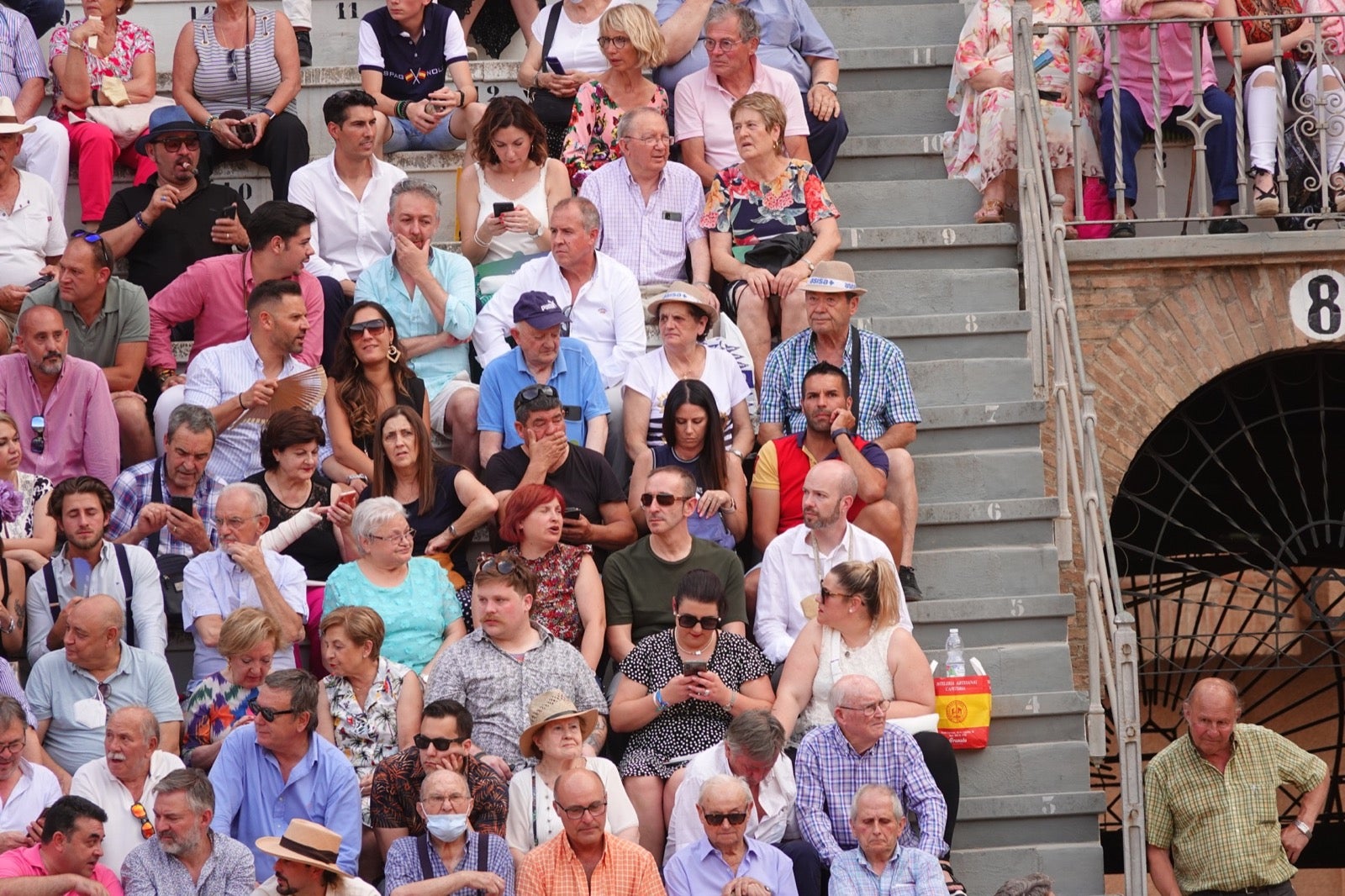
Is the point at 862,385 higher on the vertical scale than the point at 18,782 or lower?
higher

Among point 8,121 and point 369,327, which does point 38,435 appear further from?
point 8,121

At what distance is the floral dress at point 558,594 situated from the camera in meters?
8.05

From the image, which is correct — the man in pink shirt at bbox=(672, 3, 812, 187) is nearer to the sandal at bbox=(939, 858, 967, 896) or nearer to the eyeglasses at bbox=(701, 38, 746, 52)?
the eyeglasses at bbox=(701, 38, 746, 52)

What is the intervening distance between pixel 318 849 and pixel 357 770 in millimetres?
766

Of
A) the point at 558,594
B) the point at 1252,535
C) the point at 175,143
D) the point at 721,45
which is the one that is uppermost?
the point at 721,45

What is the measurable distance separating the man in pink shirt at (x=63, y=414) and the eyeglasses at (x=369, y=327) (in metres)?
1.02

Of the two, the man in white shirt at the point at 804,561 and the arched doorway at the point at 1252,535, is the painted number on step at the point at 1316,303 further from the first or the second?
the man in white shirt at the point at 804,561

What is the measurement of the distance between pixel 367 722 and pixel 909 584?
2.26 metres

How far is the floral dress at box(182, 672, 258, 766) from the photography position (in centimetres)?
769

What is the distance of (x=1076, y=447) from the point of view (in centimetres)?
931

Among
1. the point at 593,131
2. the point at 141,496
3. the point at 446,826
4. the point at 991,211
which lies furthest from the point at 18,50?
the point at 446,826

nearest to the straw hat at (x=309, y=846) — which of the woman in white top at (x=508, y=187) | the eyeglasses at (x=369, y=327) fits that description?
the eyeglasses at (x=369, y=327)

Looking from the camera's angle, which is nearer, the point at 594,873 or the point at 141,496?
the point at 594,873

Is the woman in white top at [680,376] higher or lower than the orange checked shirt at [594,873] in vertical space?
higher
